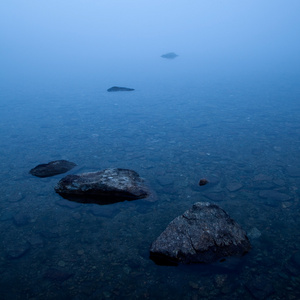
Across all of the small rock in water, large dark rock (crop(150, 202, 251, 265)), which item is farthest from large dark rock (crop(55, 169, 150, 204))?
the small rock in water

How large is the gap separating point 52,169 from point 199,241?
524 cm

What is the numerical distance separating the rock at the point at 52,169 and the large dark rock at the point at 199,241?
4.42m

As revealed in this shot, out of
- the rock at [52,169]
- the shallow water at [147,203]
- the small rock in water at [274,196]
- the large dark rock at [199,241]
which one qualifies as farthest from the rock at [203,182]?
the rock at [52,169]

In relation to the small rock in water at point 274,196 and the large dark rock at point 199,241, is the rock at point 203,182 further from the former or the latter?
the large dark rock at point 199,241

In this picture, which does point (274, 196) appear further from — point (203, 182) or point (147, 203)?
point (147, 203)

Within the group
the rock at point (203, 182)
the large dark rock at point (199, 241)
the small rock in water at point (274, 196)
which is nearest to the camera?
the large dark rock at point (199, 241)

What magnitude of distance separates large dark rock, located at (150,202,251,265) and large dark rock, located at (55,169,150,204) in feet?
6.15

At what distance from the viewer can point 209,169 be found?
848cm

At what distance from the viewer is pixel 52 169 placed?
27.6ft

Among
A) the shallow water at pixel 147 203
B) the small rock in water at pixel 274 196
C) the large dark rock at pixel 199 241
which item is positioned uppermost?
the large dark rock at pixel 199 241

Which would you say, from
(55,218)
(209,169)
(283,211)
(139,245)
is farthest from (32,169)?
(283,211)

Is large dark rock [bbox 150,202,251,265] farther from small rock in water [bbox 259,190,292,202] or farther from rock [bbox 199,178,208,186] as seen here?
rock [bbox 199,178,208,186]

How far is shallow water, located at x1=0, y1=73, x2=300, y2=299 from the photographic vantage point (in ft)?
15.0

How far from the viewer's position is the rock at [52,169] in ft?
27.2
